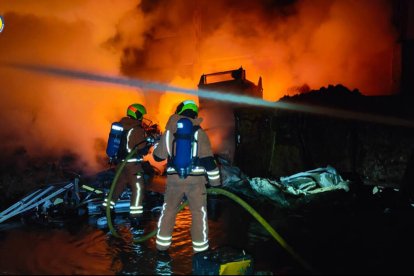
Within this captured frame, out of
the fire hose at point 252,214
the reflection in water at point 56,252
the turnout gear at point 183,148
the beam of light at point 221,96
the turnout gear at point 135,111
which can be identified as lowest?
the reflection in water at point 56,252

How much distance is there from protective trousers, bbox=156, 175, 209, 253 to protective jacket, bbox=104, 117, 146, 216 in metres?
1.40

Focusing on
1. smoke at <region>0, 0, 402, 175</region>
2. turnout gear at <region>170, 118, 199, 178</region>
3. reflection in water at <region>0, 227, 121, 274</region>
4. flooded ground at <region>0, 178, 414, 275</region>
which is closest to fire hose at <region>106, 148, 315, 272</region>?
flooded ground at <region>0, 178, 414, 275</region>

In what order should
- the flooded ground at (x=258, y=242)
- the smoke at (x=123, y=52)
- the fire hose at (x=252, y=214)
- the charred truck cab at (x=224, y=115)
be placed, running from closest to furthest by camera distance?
the fire hose at (x=252, y=214)
the flooded ground at (x=258, y=242)
the charred truck cab at (x=224, y=115)
the smoke at (x=123, y=52)

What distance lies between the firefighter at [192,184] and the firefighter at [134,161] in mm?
1390

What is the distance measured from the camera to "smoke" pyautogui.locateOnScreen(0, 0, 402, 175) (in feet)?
40.7

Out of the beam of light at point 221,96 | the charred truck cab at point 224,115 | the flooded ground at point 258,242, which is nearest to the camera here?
the flooded ground at point 258,242

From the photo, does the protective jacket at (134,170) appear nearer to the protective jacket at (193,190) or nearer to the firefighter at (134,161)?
the firefighter at (134,161)

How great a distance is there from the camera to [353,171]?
7.70 m

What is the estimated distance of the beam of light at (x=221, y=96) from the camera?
7.53 m

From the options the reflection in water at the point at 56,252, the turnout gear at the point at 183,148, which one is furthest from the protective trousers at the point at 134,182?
the turnout gear at the point at 183,148

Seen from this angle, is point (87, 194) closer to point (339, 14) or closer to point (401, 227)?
point (401, 227)

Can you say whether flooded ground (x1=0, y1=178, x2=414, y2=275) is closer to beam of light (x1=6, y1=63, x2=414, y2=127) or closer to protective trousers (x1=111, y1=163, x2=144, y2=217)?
protective trousers (x1=111, y1=163, x2=144, y2=217)

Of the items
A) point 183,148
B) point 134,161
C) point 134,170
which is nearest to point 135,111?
point 134,161

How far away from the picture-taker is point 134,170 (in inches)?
228
